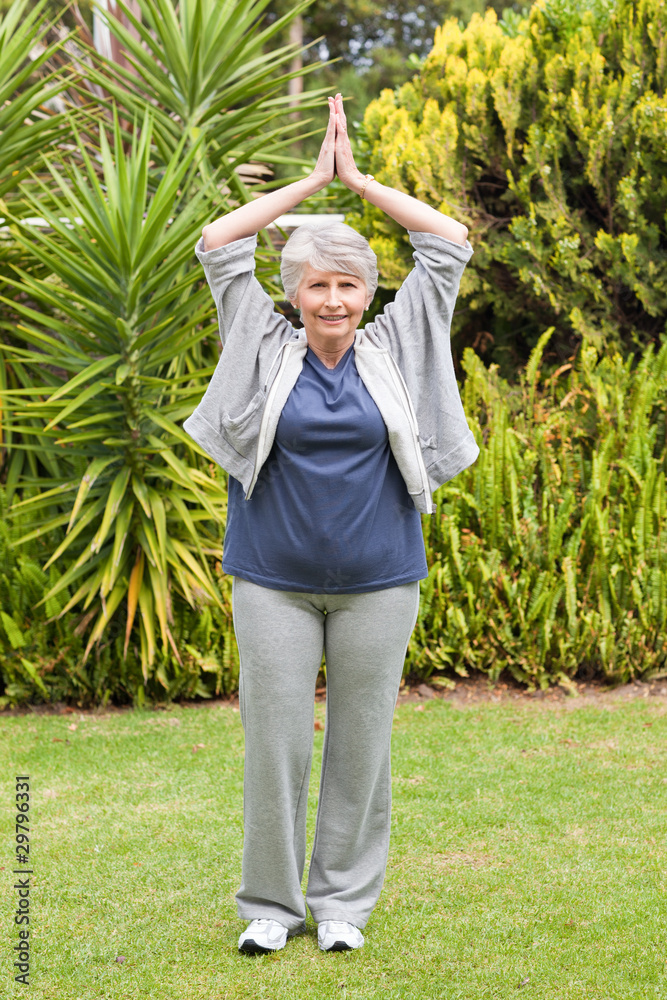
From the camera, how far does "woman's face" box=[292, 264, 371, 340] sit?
97.7 inches

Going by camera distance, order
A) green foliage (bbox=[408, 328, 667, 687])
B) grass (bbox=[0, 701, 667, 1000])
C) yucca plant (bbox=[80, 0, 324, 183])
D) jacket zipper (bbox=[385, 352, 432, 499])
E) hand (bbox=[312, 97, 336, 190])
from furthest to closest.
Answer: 1. yucca plant (bbox=[80, 0, 324, 183])
2. green foliage (bbox=[408, 328, 667, 687])
3. grass (bbox=[0, 701, 667, 1000])
4. jacket zipper (bbox=[385, 352, 432, 499])
5. hand (bbox=[312, 97, 336, 190])

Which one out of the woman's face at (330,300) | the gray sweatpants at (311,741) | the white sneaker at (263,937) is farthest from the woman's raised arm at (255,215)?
the white sneaker at (263,937)

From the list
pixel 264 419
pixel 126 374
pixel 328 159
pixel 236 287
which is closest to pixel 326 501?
pixel 264 419

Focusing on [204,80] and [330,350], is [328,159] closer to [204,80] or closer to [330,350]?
[330,350]

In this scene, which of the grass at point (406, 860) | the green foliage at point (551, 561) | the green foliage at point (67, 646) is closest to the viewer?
the grass at point (406, 860)

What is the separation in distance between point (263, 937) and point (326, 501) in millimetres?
1212

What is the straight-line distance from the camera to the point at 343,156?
2447 millimetres

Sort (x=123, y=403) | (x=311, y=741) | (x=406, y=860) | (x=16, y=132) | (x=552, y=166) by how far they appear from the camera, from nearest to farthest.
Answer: (x=311, y=741) → (x=406, y=860) → (x=123, y=403) → (x=16, y=132) → (x=552, y=166)

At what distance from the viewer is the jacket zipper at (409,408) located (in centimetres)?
253

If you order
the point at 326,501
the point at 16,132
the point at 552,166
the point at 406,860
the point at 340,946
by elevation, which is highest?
the point at 16,132

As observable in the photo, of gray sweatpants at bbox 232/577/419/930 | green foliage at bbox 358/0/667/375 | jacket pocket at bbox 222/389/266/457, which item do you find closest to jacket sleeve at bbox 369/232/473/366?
jacket pocket at bbox 222/389/266/457

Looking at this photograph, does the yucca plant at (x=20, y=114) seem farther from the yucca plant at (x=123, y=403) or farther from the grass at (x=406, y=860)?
the grass at (x=406, y=860)

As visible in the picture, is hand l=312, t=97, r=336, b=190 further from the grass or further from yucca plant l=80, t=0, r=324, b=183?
yucca plant l=80, t=0, r=324, b=183

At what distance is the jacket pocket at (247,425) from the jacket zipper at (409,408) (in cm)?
34
